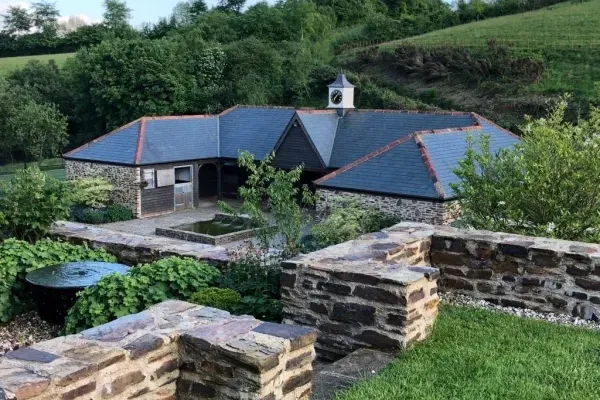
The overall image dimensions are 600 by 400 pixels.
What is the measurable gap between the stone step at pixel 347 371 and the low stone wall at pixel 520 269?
2639 millimetres

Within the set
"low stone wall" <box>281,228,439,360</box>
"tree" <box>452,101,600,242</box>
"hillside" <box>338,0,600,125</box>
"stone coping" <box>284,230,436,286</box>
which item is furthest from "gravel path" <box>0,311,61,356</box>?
"hillside" <box>338,0,600,125</box>

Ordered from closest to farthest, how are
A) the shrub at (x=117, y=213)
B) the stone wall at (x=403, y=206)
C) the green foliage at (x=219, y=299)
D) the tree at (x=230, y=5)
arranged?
1. the green foliage at (x=219, y=299)
2. the stone wall at (x=403, y=206)
3. the shrub at (x=117, y=213)
4. the tree at (x=230, y=5)

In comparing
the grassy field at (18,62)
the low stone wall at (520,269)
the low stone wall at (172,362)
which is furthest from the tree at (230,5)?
the low stone wall at (172,362)

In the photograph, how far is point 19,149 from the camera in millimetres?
41500

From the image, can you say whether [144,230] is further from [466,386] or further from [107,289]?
[466,386]

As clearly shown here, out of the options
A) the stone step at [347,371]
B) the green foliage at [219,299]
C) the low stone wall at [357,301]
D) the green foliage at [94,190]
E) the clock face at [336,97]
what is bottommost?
the green foliage at [94,190]

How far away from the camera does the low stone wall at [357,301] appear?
18.6 ft

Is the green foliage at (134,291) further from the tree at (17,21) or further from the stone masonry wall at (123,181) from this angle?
the tree at (17,21)

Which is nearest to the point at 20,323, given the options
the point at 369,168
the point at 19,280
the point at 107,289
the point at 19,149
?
the point at 19,280

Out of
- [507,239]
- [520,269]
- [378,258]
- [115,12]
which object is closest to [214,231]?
[507,239]

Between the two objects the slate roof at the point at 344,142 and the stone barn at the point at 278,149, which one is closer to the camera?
the slate roof at the point at 344,142

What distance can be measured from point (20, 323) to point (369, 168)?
47.8 ft

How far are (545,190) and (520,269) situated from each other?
2.26 metres

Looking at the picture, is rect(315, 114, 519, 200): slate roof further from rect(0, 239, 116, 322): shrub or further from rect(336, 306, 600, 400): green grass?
rect(336, 306, 600, 400): green grass
